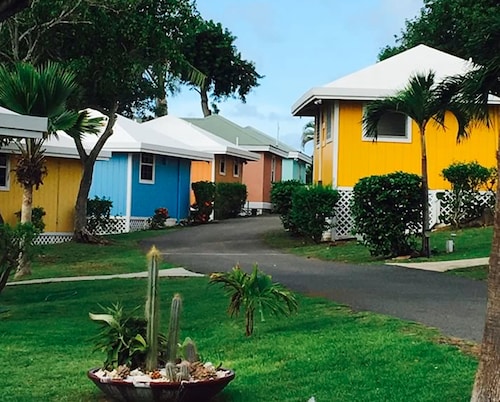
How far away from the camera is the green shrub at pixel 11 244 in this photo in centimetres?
1150

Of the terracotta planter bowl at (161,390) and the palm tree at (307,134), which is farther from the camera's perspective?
the palm tree at (307,134)

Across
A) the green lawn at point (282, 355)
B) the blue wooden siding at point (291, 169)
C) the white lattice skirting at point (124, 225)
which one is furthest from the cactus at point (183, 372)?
the blue wooden siding at point (291, 169)

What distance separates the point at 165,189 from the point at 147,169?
4.31 ft

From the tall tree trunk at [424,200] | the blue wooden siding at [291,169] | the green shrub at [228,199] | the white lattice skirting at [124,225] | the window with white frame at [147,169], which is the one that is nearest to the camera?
the tall tree trunk at [424,200]

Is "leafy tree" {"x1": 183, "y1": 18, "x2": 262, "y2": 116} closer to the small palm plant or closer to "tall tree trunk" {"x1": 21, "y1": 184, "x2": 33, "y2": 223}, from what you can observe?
"tall tree trunk" {"x1": 21, "y1": 184, "x2": 33, "y2": 223}

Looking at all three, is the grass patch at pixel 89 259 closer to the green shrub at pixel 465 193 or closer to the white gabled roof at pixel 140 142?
the white gabled roof at pixel 140 142

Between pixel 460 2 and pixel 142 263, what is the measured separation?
85.3 ft

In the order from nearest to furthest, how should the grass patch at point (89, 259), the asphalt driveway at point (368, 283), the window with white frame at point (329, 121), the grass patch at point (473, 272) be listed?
the asphalt driveway at point (368, 283), the grass patch at point (473, 272), the grass patch at point (89, 259), the window with white frame at point (329, 121)

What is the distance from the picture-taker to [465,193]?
71.4 feet

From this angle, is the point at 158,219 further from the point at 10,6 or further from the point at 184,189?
the point at 10,6

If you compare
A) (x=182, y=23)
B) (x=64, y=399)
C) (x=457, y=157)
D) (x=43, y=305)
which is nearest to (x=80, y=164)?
(x=182, y=23)

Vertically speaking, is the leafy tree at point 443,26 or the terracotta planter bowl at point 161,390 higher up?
the leafy tree at point 443,26

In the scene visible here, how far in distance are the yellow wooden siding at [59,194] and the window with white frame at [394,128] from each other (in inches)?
368

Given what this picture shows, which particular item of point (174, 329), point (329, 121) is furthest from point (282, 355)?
point (329, 121)
